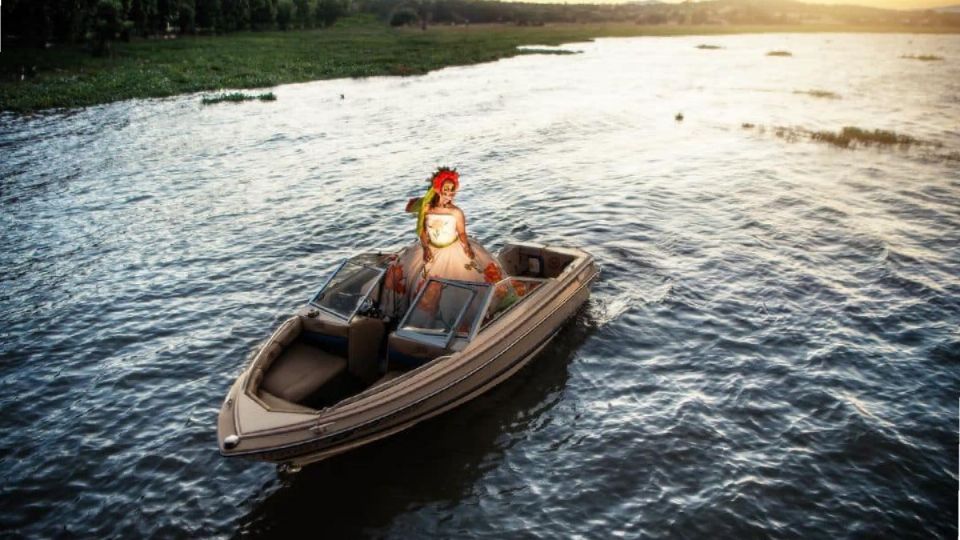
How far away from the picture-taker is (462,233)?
1346 centimetres

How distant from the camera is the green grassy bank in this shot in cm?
5350

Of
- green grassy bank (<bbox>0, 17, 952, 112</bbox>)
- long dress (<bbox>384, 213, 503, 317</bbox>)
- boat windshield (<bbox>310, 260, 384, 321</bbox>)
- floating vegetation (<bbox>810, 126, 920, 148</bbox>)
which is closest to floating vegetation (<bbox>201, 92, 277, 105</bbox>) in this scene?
green grassy bank (<bbox>0, 17, 952, 112</bbox>)

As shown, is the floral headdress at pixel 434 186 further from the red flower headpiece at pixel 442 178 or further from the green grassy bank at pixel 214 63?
the green grassy bank at pixel 214 63

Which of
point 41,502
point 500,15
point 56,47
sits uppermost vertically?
point 500,15

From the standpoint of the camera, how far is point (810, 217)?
76.1 feet

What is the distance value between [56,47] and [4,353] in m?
71.0

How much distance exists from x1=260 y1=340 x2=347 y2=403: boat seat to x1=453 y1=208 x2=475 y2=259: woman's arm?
337 cm

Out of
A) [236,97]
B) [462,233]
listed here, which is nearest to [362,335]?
[462,233]

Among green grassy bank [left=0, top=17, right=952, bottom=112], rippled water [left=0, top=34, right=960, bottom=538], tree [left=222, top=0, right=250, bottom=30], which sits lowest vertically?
rippled water [left=0, top=34, right=960, bottom=538]

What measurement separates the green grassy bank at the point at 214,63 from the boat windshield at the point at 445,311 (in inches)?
1887

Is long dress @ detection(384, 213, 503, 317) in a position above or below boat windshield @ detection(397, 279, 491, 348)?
above

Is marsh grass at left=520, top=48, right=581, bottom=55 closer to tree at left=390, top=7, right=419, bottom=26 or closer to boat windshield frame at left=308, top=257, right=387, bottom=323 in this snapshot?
tree at left=390, top=7, right=419, bottom=26

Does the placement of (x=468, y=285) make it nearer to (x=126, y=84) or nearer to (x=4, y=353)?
(x=4, y=353)

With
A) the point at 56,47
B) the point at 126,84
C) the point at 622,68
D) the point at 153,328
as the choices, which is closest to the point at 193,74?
the point at 126,84
